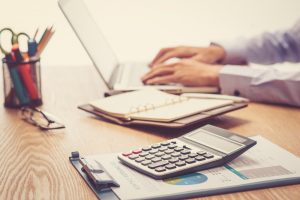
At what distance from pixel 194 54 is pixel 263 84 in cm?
38

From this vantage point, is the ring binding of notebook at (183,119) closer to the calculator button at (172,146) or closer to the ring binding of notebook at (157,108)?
the ring binding of notebook at (157,108)

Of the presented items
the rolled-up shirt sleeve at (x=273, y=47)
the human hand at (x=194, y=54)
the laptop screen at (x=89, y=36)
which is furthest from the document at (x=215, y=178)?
the rolled-up shirt sleeve at (x=273, y=47)

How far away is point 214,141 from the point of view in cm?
83

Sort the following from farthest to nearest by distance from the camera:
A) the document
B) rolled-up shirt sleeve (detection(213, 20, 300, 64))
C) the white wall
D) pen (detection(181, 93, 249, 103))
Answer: the white wall → rolled-up shirt sleeve (detection(213, 20, 300, 64)) → pen (detection(181, 93, 249, 103)) → the document

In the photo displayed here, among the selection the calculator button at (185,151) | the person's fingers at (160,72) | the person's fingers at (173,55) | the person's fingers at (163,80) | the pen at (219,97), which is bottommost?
the calculator button at (185,151)

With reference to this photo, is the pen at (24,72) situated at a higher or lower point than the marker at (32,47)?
lower

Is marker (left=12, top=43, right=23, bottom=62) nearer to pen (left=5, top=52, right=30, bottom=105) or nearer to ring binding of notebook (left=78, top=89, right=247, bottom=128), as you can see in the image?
pen (left=5, top=52, right=30, bottom=105)

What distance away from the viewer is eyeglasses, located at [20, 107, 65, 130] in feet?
3.44

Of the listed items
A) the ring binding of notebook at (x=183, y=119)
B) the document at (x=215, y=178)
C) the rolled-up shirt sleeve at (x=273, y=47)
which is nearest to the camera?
the document at (x=215, y=178)

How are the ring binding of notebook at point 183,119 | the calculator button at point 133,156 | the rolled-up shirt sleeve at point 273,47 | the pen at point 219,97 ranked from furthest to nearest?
the rolled-up shirt sleeve at point 273,47
the pen at point 219,97
the ring binding of notebook at point 183,119
the calculator button at point 133,156

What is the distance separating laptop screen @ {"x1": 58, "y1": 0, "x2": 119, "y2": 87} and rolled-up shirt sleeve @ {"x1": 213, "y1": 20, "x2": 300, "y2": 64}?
40cm

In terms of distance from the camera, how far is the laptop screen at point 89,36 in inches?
49.4

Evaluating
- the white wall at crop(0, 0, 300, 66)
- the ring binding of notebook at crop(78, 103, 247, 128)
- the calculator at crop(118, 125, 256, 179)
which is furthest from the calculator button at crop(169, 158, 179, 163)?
the white wall at crop(0, 0, 300, 66)

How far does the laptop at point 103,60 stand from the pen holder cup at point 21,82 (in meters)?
0.15
